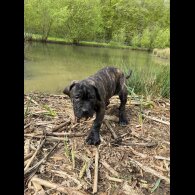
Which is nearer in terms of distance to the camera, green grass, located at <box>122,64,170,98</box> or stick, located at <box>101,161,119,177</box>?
stick, located at <box>101,161,119,177</box>

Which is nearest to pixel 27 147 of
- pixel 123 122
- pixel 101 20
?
pixel 123 122

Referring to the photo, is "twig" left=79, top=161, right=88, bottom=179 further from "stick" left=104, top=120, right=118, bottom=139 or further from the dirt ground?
"stick" left=104, top=120, right=118, bottom=139

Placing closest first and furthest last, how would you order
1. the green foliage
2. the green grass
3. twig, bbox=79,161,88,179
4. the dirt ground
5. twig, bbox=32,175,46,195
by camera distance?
twig, bbox=32,175,46,195 → the dirt ground → twig, bbox=79,161,88,179 → the green grass → the green foliage

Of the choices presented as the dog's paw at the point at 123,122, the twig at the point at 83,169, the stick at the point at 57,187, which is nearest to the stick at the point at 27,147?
the stick at the point at 57,187

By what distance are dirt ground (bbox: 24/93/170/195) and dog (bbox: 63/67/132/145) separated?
0.74 ft

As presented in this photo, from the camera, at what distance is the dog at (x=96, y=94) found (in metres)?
3.87

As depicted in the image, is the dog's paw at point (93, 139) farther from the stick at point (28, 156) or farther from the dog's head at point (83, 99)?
the stick at point (28, 156)

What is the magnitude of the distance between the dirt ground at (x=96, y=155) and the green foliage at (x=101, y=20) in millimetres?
33158

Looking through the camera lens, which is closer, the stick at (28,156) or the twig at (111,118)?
the stick at (28,156)

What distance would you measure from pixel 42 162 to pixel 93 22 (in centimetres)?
4485

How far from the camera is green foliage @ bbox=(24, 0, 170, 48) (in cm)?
3716

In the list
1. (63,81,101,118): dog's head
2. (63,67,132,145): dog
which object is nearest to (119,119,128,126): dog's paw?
(63,67,132,145): dog
